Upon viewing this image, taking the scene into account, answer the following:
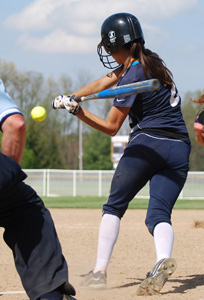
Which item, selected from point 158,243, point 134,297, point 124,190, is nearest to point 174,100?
point 124,190

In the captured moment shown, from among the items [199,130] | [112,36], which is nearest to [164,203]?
[112,36]

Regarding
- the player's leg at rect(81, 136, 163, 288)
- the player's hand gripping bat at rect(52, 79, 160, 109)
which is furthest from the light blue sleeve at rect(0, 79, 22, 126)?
the player's leg at rect(81, 136, 163, 288)

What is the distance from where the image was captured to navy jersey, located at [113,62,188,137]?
14.1 ft

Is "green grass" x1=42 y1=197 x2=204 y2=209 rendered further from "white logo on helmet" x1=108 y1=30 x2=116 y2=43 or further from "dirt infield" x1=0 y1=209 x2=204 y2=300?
"white logo on helmet" x1=108 y1=30 x2=116 y2=43

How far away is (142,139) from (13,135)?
1567 mm

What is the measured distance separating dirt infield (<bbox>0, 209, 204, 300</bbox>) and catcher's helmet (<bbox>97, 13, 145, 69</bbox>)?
193 cm

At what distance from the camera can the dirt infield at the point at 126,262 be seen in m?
4.25

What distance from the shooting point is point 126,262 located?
611cm

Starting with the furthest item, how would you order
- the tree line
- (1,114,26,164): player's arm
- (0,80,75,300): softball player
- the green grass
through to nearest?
the tree line → the green grass → (0,80,75,300): softball player → (1,114,26,164): player's arm

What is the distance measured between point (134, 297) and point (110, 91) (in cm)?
151

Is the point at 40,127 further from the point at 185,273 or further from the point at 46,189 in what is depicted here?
the point at 185,273

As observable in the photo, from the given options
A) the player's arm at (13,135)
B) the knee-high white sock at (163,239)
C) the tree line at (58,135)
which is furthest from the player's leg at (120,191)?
the tree line at (58,135)

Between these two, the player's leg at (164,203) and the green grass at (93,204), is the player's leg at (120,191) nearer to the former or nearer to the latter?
the player's leg at (164,203)

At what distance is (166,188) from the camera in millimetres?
4305
